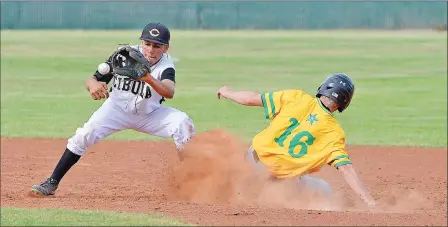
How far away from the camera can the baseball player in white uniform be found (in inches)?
316

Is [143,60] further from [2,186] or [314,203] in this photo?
[2,186]

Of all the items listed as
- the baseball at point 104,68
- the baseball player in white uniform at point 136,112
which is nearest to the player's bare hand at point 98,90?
the baseball player in white uniform at point 136,112

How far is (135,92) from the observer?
26.8 ft

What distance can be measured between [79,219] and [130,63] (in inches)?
78.9

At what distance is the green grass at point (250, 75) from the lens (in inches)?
670

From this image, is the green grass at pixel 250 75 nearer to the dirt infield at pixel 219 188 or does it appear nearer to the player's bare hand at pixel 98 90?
the dirt infield at pixel 219 188

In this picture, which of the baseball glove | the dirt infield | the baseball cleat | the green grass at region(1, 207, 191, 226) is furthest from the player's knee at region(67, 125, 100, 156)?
the green grass at region(1, 207, 191, 226)

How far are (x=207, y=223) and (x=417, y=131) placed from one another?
427 inches

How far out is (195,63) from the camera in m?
33.7

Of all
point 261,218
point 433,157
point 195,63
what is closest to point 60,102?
point 433,157

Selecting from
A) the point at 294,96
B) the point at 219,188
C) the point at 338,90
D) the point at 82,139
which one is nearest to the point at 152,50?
the point at 82,139

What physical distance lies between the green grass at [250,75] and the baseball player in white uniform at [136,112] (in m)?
6.45

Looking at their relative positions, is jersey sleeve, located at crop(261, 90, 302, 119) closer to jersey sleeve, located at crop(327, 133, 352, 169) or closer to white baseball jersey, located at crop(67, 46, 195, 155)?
jersey sleeve, located at crop(327, 133, 352, 169)

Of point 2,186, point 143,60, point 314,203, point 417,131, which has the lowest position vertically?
point 417,131
